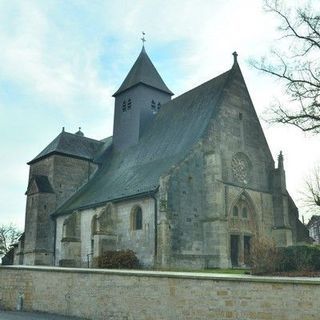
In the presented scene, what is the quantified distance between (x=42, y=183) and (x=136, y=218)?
1154cm

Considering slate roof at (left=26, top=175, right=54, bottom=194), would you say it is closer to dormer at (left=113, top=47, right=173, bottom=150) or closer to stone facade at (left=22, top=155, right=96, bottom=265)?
stone facade at (left=22, top=155, right=96, bottom=265)

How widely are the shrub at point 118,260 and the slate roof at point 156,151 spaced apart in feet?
11.3

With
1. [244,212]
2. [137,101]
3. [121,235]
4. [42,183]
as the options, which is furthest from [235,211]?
[42,183]

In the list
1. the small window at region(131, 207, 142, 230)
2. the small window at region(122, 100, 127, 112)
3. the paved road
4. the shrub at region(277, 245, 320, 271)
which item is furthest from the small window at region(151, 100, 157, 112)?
the shrub at region(277, 245, 320, 271)

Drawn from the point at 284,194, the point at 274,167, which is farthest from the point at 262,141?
the point at 284,194

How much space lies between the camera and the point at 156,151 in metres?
30.1

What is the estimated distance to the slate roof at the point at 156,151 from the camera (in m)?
27.3

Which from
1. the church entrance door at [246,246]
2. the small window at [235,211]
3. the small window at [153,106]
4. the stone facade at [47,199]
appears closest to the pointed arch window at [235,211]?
the small window at [235,211]

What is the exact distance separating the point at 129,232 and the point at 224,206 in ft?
18.8

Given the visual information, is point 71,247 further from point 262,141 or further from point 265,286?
point 265,286

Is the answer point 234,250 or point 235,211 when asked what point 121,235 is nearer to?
point 234,250

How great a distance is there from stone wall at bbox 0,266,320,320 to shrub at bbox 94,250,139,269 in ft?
18.4

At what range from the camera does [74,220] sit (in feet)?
101

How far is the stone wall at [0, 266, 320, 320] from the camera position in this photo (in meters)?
12.0
